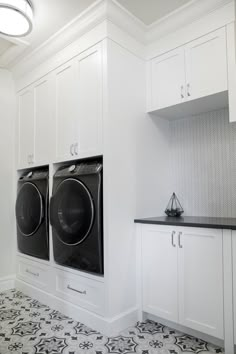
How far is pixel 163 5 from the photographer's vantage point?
2.07 meters

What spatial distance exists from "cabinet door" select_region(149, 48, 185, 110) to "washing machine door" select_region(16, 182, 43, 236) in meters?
1.48

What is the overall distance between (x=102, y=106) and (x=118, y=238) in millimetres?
1063

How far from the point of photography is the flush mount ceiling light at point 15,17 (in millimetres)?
1964

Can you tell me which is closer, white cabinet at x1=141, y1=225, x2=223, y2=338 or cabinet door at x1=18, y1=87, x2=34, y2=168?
white cabinet at x1=141, y1=225, x2=223, y2=338

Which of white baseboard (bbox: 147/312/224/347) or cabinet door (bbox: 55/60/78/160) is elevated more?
cabinet door (bbox: 55/60/78/160)

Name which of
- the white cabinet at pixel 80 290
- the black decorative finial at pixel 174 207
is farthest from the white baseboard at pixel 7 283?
the black decorative finial at pixel 174 207

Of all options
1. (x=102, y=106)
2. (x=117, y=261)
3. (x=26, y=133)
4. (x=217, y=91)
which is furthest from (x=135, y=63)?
(x=117, y=261)

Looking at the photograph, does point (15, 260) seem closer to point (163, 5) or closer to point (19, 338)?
point (19, 338)

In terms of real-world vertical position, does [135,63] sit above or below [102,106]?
above

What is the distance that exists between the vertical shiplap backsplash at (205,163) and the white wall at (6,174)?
1922 millimetres

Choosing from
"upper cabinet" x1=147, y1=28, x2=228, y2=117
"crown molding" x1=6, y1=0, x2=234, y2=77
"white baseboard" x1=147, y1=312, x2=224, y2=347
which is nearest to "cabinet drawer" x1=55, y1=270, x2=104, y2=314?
"white baseboard" x1=147, y1=312, x2=224, y2=347

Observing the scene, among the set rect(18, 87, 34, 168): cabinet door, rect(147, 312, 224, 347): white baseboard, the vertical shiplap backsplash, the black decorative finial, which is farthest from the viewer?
rect(18, 87, 34, 168): cabinet door

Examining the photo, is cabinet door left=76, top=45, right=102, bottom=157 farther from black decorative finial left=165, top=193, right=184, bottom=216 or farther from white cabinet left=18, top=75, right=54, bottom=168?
black decorative finial left=165, top=193, right=184, bottom=216

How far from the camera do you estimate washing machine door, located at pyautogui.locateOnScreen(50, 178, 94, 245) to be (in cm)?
212
